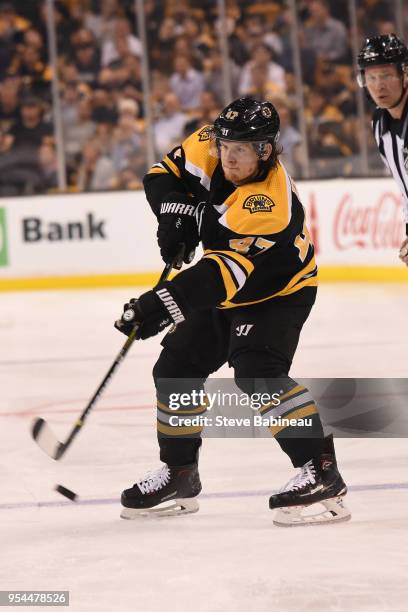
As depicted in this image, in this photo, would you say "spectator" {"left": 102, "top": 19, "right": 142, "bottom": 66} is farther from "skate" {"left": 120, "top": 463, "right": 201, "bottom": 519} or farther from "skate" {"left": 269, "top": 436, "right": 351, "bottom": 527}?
"skate" {"left": 269, "top": 436, "right": 351, "bottom": 527}

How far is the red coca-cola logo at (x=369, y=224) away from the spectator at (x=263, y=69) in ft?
5.12

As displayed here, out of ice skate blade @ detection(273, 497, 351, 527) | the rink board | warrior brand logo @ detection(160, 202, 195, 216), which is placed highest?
warrior brand logo @ detection(160, 202, 195, 216)

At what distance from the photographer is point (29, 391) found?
5688 millimetres

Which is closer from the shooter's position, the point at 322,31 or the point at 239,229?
the point at 239,229

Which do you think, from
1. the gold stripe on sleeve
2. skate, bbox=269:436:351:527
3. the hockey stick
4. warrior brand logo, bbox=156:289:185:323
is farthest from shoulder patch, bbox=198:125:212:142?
skate, bbox=269:436:351:527

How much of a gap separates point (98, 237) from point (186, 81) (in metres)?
1.66

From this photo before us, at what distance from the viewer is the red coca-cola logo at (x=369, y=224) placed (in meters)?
9.25

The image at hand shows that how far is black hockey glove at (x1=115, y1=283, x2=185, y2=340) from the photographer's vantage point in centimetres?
324

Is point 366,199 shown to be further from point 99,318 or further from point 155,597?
point 155,597

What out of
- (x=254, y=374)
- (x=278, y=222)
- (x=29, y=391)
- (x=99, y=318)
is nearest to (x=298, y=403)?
(x=254, y=374)

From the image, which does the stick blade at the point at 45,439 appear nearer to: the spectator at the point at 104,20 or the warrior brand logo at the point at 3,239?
the warrior brand logo at the point at 3,239

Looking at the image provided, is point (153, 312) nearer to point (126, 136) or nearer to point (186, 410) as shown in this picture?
point (186, 410)

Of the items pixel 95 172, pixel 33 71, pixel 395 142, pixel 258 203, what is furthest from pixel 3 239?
pixel 258 203

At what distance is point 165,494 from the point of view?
12.0 ft
